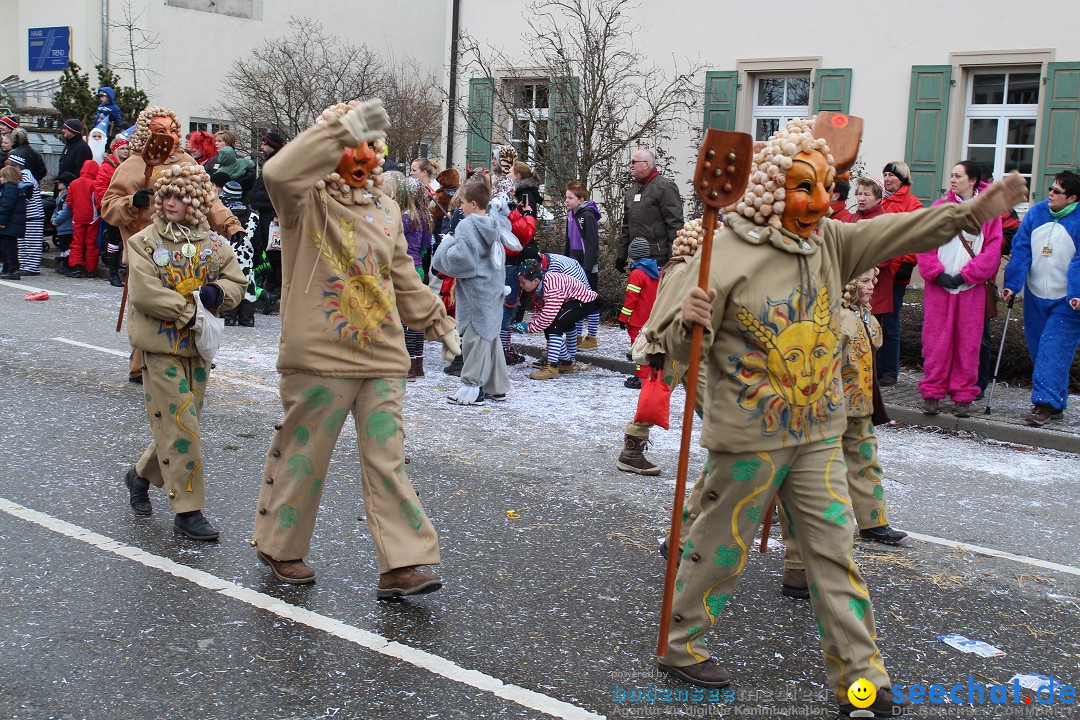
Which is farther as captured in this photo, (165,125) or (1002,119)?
(1002,119)

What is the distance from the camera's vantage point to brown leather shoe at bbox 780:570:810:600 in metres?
5.07

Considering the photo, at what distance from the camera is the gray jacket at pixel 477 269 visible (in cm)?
915

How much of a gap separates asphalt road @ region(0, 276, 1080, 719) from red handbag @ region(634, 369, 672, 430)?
0.41 meters

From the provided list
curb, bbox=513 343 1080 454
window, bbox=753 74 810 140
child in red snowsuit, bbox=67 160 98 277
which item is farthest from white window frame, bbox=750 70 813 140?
child in red snowsuit, bbox=67 160 98 277

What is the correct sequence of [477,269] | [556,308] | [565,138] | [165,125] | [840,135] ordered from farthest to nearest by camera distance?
[565,138] < [556,308] < [477,269] < [165,125] < [840,135]

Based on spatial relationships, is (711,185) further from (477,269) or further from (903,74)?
(903,74)

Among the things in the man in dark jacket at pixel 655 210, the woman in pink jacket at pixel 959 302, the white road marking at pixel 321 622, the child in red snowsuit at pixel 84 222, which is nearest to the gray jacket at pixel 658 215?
the man in dark jacket at pixel 655 210

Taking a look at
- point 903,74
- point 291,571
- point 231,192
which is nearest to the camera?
point 291,571

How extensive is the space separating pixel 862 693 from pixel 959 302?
6301 mm

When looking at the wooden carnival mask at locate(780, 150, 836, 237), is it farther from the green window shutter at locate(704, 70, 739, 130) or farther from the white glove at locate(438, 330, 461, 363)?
the green window shutter at locate(704, 70, 739, 130)

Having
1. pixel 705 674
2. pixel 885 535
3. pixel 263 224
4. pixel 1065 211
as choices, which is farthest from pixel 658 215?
pixel 705 674

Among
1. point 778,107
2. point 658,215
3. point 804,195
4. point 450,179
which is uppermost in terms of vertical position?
point 778,107

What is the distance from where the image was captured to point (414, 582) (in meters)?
4.68

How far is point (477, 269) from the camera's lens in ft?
30.2
